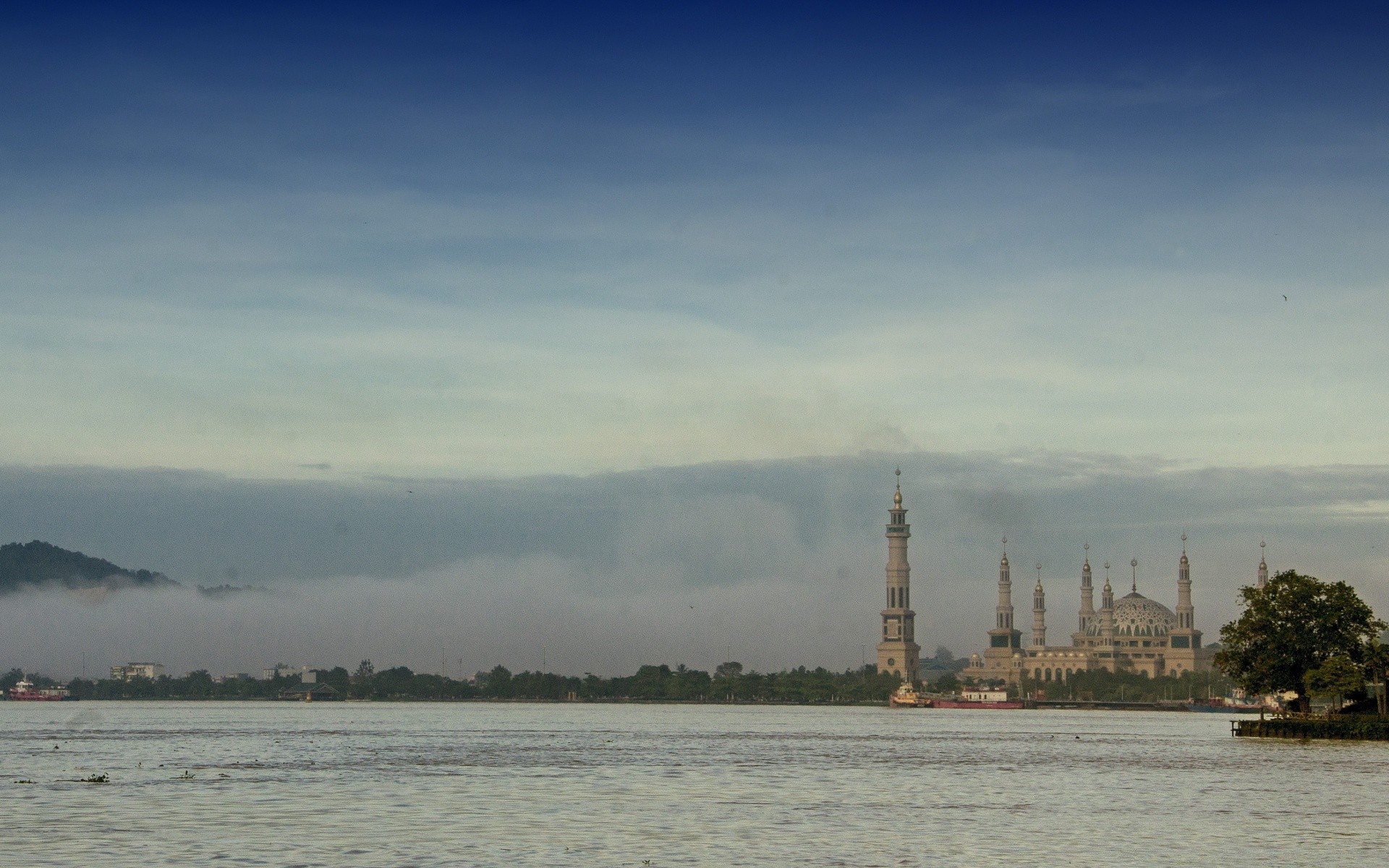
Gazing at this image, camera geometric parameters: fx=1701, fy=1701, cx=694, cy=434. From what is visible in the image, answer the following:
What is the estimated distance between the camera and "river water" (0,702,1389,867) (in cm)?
4756

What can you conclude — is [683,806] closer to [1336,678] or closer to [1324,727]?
[1336,678]

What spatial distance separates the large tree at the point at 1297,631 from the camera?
136 meters

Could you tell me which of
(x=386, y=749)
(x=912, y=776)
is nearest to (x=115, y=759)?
(x=386, y=749)

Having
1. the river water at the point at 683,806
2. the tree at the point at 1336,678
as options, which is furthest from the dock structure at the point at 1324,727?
the river water at the point at 683,806

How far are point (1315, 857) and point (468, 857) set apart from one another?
2366 cm

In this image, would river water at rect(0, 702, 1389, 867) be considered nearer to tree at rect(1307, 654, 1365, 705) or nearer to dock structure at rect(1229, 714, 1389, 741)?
dock structure at rect(1229, 714, 1389, 741)

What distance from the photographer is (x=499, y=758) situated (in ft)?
329

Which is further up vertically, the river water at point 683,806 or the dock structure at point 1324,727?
the dock structure at point 1324,727

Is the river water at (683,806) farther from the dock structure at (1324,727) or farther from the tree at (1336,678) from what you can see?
the tree at (1336,678)

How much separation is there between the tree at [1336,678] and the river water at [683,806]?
24.9ft

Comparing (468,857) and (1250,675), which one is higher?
(1250,675)

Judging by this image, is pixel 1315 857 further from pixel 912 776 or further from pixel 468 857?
pixel 912 776

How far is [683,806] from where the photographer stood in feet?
208

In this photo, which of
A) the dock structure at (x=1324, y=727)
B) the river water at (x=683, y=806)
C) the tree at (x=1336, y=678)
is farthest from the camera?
the tree at (x=1336, y=678)
